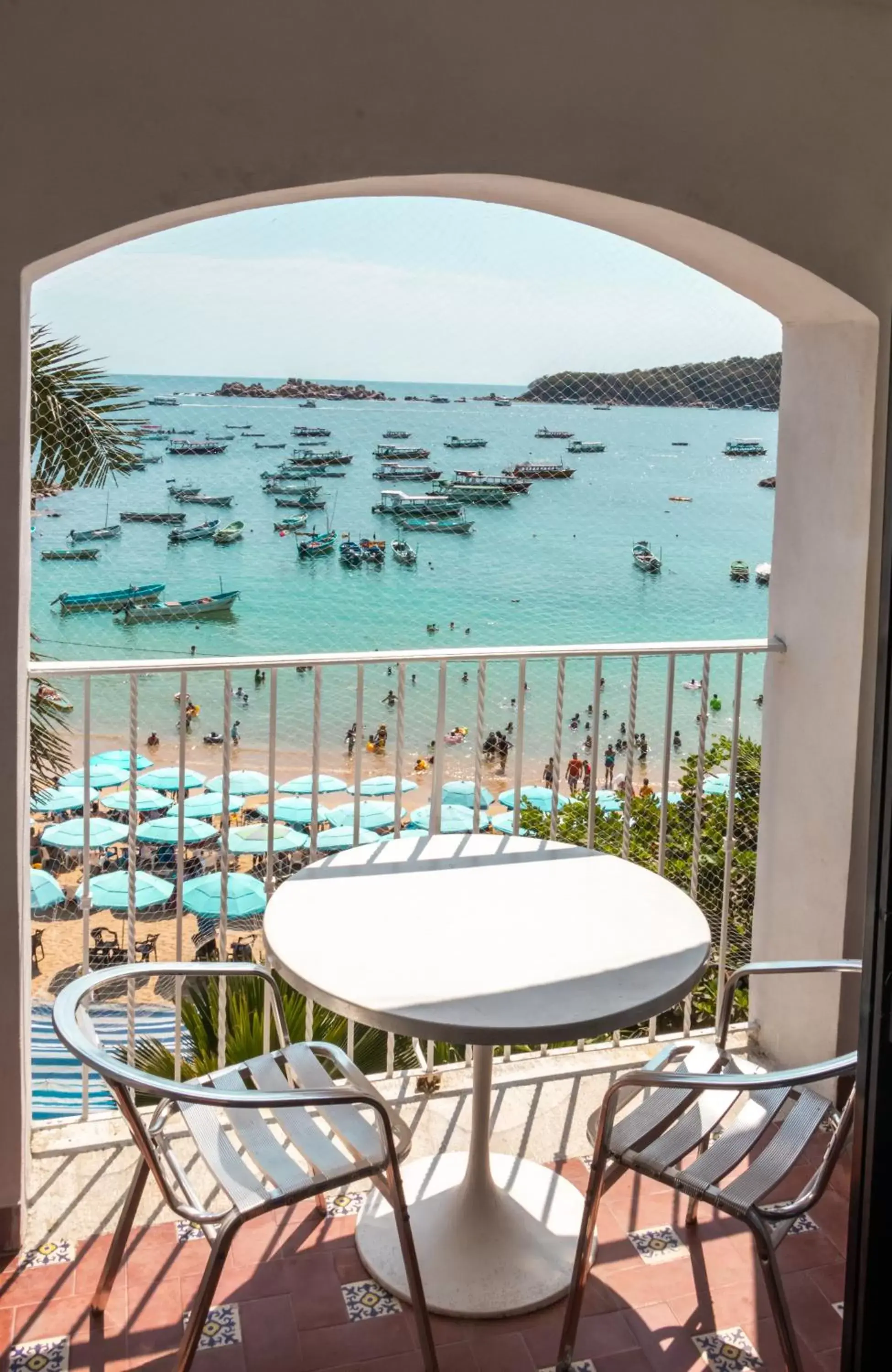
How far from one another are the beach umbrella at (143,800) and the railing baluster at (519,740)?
10593mm

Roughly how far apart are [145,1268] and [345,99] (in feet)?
8.30

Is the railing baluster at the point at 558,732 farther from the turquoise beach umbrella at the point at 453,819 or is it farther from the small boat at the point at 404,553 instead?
the small boat at the point at 404,553

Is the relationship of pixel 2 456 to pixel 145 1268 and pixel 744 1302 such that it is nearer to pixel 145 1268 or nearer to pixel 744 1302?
pixel 145 1268

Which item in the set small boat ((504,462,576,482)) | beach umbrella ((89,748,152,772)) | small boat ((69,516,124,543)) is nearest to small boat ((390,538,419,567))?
small boat ((504,462,576,482))

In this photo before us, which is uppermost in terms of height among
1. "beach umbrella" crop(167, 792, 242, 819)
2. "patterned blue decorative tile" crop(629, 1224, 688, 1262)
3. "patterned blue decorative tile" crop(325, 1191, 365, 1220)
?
"patterned blue decorative tile" crop(325, 1191, 365, 1220)

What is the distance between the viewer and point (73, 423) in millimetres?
5582

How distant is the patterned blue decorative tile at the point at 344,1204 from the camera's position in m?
2.68

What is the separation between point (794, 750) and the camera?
334cm

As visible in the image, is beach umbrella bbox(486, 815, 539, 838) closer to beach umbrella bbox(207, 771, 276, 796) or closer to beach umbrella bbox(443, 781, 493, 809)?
beach umbrella bbox(443, 781, 493, 809)

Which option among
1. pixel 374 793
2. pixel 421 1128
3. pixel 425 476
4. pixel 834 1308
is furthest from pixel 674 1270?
pixel 425 476

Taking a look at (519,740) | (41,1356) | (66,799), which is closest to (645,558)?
(66,799)

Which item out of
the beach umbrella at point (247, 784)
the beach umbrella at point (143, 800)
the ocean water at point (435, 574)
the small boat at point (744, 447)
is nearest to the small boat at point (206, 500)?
the ocean water at point (435, 574)

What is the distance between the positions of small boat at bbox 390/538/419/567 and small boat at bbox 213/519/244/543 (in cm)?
236

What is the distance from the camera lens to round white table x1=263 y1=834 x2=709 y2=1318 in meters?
2.08
